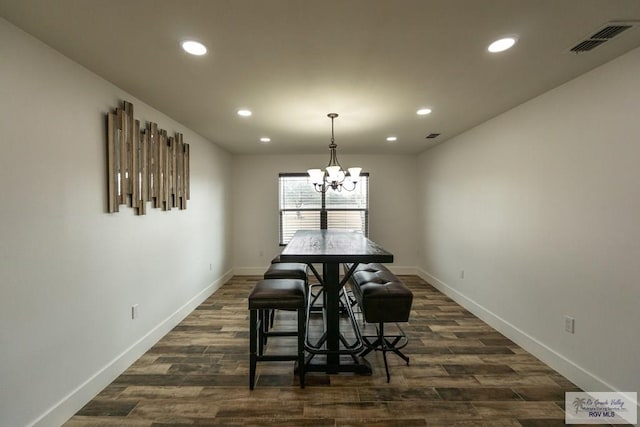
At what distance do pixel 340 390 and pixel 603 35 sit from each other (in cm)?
278

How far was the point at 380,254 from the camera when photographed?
87.0 inches

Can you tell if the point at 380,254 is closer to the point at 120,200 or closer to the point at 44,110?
the point at 120,200

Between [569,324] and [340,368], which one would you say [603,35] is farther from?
[340,368]

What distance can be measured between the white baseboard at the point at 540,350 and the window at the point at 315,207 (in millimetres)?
2234

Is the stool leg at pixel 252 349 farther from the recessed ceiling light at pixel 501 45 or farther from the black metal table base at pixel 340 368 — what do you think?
the recessed ceiling light at pixel 501 45

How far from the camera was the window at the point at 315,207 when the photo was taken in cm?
568

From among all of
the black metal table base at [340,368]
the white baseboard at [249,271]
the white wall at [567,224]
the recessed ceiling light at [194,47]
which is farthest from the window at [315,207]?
the recessed ceiling light at [194,47]

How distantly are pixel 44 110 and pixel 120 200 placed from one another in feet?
2.66

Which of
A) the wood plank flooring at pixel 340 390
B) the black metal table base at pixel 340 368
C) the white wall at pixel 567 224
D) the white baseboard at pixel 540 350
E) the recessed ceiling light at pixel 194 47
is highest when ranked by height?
the recessed ceiling light at pixel 194 47

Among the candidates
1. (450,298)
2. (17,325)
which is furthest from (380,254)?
(450,298)

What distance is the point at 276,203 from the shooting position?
5641 mm

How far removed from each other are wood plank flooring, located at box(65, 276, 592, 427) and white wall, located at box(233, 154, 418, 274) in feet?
8.64

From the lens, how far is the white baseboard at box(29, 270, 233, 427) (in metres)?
1.82

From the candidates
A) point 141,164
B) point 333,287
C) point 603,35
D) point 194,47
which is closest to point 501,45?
point 603,35
